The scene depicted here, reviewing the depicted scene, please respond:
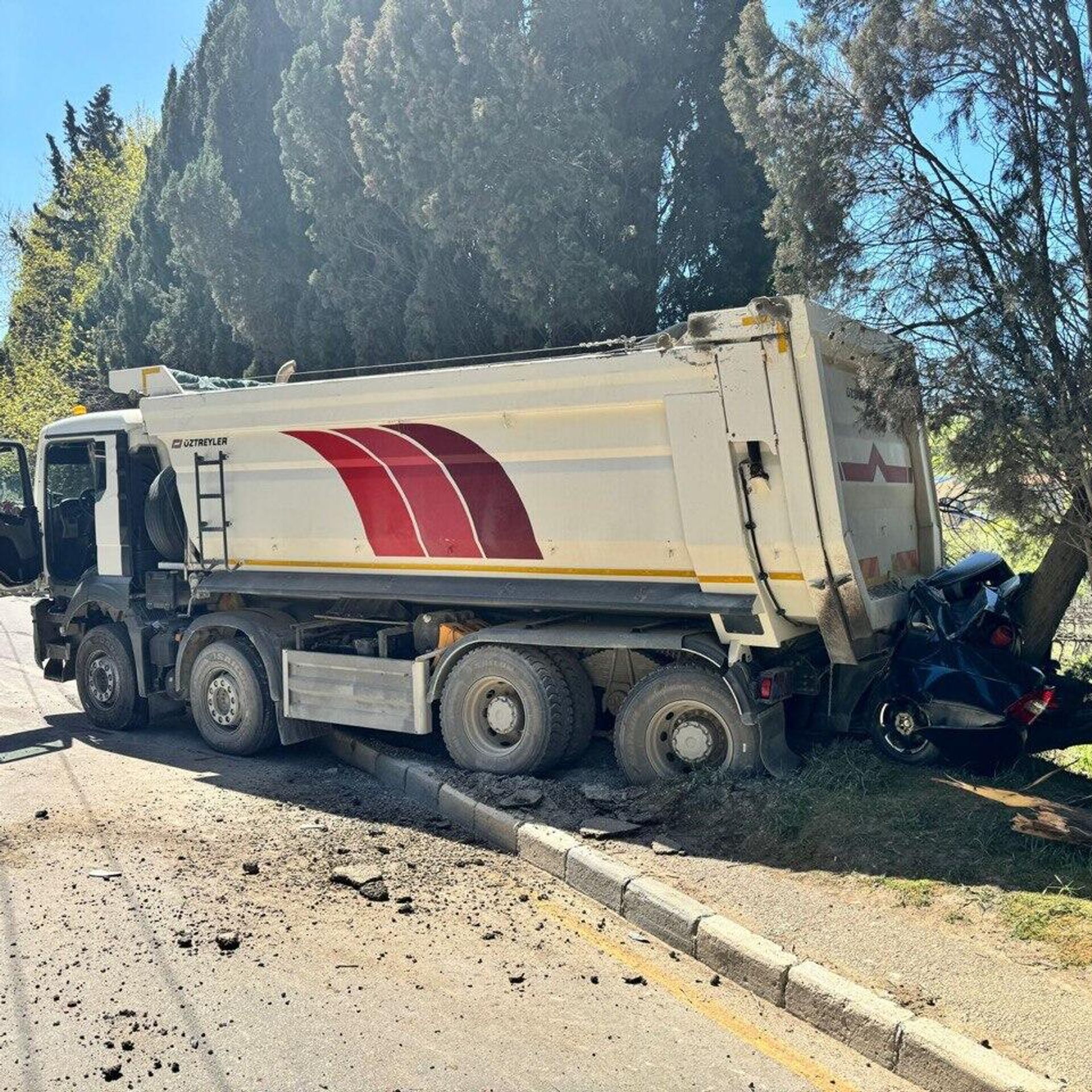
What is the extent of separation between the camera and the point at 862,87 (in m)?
6.13

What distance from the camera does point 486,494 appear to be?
23.0ft

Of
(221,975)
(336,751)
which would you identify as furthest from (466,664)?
(221,975)

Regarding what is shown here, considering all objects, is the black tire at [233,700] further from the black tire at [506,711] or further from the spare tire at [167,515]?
the black tire at [506,711]

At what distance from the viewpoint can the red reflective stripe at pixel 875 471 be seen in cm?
627

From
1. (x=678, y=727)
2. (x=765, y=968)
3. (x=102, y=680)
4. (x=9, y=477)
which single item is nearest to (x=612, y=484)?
(x=678, y=727)

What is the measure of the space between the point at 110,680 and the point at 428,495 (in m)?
3.96

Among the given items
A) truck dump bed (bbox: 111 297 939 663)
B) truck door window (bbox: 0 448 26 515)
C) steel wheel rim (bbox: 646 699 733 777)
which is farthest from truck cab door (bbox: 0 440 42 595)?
truck door window (bbox: 0 448 26 515)

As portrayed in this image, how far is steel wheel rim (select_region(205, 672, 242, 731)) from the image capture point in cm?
843

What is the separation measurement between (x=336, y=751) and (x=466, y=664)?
187 centimetres

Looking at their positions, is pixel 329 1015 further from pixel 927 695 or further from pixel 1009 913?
pixel 927 695

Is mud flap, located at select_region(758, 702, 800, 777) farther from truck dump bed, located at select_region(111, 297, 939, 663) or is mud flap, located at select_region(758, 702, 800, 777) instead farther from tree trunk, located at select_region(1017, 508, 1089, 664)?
tree trunk, located at select_region(1017, 508, 1089, 664)

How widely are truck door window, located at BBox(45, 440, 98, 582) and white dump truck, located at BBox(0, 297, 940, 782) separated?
8cm

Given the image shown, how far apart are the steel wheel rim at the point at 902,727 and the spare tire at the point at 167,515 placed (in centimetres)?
563

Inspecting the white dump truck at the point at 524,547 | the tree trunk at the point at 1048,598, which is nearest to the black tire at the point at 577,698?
the white dump truck at the point at 524,547
